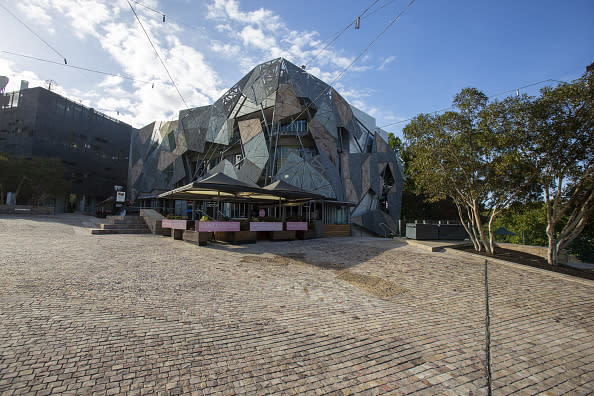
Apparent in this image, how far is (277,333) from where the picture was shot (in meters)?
3.45

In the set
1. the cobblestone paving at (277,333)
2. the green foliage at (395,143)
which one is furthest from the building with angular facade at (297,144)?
the cobblestone paving at (277,333)

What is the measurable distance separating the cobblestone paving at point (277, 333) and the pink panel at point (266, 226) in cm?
632

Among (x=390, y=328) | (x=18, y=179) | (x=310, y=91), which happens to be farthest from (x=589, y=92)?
(x=18, y=179)

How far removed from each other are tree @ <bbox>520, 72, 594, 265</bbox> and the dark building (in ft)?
178

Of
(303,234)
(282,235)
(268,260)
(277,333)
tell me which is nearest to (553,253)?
(268,260)

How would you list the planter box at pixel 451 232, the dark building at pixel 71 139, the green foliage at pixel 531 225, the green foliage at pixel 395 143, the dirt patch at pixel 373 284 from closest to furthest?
the dirt patch at pixel 373 284, the planter box at pixel 451 232, the green foliage at pixel 531 225, the green foliage at pixel 395 143, the dark building at pixel 71 139

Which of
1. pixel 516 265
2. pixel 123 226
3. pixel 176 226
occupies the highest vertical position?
pixel 176 226

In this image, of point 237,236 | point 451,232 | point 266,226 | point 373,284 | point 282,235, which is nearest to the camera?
point 373,284

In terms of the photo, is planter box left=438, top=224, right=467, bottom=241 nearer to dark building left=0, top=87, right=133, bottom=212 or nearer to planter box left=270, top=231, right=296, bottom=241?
planter box left=270, top=231, right=296, bottom=241

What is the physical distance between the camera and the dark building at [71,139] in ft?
139

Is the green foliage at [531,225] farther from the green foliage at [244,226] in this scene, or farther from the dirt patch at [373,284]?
the dirt patch at [373,284]

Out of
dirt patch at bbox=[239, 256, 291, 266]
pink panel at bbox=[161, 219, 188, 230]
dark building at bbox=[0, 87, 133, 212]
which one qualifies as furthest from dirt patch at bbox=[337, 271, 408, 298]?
dark building at bbox=[0, 87, 133, 212]

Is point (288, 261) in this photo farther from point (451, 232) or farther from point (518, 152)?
point (451, 232)

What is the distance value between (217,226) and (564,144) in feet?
42.1
